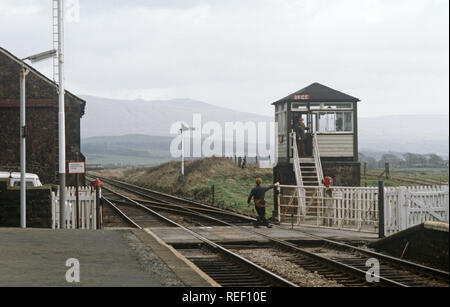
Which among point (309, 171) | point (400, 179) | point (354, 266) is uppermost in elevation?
point (309, 171)

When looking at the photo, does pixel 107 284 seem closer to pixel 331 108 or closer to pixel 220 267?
pixel 220 267

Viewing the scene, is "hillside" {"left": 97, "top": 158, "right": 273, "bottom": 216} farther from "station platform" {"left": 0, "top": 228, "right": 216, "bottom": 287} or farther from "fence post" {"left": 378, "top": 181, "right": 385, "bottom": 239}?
"station platform" {"left": 0, "top": 228, "right": 216, "bottom": 287}

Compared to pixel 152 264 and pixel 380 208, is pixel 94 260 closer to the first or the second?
pixel 152 264

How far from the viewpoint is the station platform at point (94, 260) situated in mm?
10016

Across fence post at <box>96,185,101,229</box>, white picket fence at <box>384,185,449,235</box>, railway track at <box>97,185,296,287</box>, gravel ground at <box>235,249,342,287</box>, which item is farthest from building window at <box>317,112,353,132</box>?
gravel ground at <box>235,249,342,287</box>

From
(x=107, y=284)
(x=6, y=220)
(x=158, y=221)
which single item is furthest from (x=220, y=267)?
(x=158, y=221)

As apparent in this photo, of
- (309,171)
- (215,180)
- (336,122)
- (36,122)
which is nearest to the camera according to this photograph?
(309,171)

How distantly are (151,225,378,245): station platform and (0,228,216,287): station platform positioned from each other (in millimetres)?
1203

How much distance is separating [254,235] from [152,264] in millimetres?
6872

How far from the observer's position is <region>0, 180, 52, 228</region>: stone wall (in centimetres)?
1958

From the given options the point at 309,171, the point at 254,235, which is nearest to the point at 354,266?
the point at 254,235

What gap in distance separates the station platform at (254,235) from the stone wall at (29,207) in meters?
3.40

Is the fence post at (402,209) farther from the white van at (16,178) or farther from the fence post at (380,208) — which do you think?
the white van at (16,178)

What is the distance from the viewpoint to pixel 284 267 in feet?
43.5
